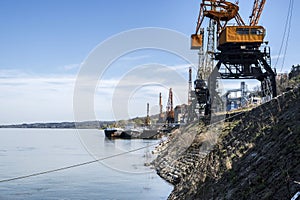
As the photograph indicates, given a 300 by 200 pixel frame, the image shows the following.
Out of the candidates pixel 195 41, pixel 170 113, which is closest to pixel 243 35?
pixel 195 41

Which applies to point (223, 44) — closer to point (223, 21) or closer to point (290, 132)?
point (223, 21)

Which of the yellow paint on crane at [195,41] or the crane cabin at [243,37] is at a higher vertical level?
the yellow paint on crane at [195,41]

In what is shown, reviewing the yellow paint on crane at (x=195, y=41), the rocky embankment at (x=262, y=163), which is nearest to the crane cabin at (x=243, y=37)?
the yellow paint on crane at (x=195, y=41)

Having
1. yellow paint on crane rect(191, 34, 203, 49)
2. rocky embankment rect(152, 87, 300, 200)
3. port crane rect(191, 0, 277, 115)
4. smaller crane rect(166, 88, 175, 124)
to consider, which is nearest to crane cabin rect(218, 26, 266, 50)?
port crane rect(191, 0, 277, 115)

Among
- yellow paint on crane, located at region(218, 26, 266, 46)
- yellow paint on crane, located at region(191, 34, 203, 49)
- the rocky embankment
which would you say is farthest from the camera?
yellow paint on crane, located at region(191, 34, 203, 49)

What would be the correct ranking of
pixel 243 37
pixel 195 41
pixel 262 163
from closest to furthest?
pixel 262 163 → pixel 243 37 → pixel 195 41

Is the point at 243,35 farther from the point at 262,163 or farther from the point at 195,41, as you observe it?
the point at 262,163

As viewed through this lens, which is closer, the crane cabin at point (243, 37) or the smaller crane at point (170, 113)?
the crane cabin at point (243, 37)

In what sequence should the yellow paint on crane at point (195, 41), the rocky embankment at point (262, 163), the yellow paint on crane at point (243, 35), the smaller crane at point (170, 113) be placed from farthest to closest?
the smaller crane at point (170, 113) < the yellow paint on crane at point (195, 41) < the yellow paint on crane at point (243, 35) < the rocky embankment at point (262, 163)

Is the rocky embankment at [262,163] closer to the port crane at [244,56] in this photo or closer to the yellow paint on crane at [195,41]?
the port crane at [244,56]

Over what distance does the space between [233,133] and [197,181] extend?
13.8 ft

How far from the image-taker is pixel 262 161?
926 cm

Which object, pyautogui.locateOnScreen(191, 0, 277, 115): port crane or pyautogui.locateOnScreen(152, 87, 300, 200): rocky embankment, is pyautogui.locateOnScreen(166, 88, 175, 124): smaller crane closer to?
pyautogui.locateOnScreen(191, 0, 277, 115): port crane

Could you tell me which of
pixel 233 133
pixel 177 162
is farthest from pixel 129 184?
pixel 233 133
